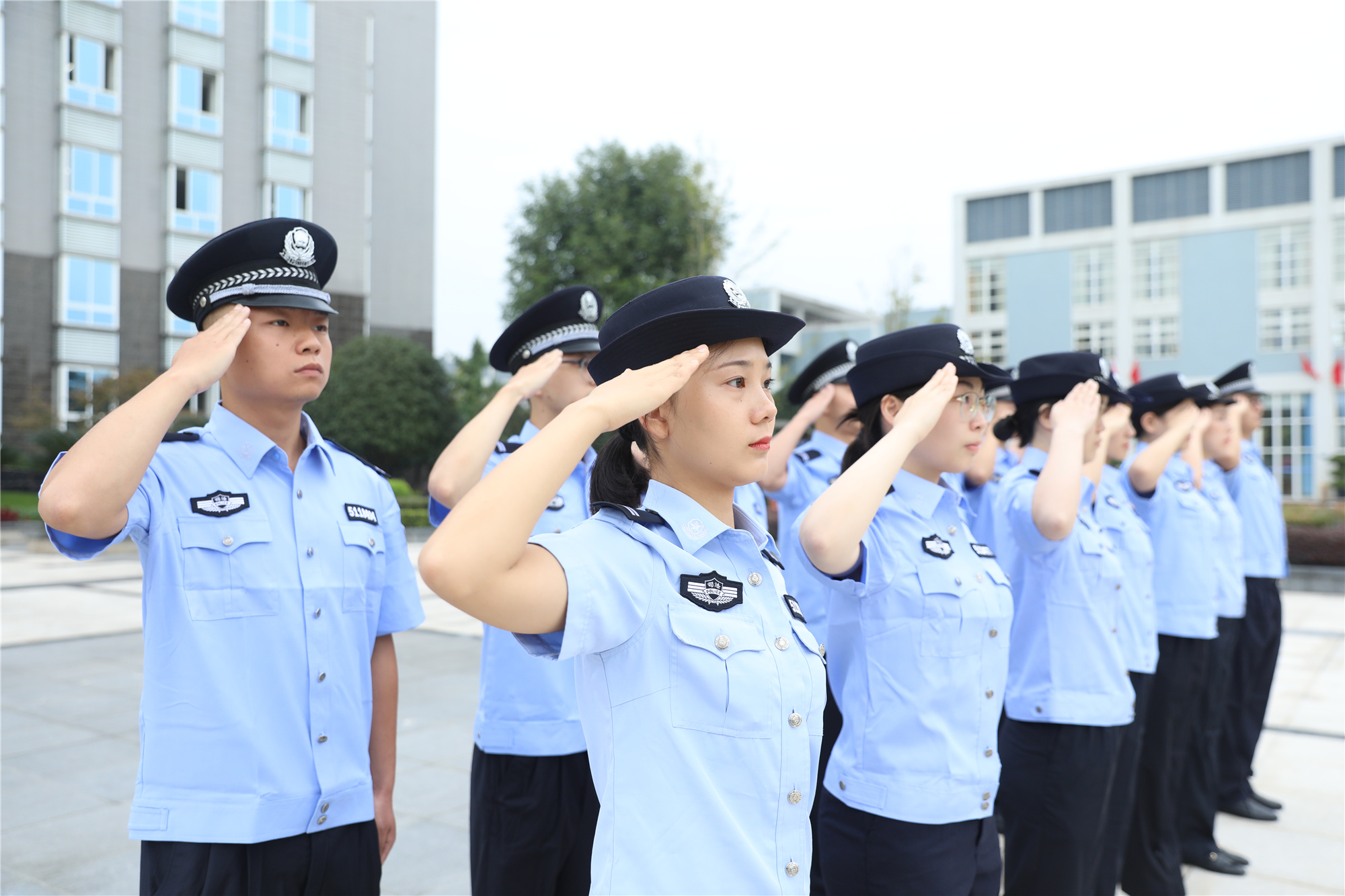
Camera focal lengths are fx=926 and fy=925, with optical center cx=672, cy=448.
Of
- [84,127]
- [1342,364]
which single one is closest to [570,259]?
[84,127]

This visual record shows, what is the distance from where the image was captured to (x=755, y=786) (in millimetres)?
1528

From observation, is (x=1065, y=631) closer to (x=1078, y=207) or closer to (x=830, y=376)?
(x=830, y=376)

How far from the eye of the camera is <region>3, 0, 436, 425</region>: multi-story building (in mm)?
26391

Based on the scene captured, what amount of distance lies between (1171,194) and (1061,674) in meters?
40.2

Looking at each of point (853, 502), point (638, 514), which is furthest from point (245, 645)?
point (853, 502)

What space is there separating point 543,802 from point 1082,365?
2.40 metres

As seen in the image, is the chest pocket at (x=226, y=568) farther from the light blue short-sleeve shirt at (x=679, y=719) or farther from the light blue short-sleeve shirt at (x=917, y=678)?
the light blue short-sleeve shirt at (x=917, y=678)

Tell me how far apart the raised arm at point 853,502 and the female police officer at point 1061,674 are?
87cm

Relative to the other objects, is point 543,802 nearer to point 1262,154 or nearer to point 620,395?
point 620,395

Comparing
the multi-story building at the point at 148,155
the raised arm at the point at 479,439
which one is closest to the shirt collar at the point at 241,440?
the raised arm at the point at 479,439

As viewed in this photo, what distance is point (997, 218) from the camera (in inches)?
1614

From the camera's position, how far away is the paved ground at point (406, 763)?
409cm

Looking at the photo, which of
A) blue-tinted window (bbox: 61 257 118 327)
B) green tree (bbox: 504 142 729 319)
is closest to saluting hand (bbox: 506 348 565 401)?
green tree (bbox: 504 142 729 319)

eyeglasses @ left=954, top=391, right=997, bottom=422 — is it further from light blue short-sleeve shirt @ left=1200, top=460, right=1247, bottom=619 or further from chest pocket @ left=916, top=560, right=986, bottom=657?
light blue short-sleeve shirt @ left=1200, top=460, right=1247, bottom=619
